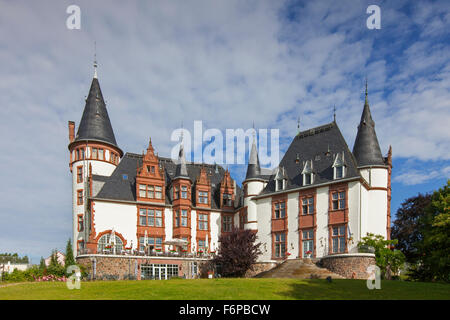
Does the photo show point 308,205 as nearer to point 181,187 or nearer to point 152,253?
point 181,187

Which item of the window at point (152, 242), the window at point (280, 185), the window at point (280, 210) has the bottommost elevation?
the window at point (152, 242)

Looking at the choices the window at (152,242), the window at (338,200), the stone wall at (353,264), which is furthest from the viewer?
the window at (152,242)

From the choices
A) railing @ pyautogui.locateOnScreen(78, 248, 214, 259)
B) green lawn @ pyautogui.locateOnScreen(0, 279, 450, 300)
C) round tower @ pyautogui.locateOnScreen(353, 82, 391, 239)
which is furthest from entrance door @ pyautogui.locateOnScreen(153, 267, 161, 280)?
round tower @ pyautogui.locateOnScreen(353, 82, 391, 239)

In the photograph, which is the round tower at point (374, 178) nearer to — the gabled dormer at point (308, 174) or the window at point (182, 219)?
the gabled dormer at point (308, 174)

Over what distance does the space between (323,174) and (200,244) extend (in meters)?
16.7

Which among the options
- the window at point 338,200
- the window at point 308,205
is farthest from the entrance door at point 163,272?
the window at point 338,200

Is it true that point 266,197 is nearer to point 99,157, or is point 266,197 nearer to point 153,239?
point 153,239

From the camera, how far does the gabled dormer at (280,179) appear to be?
42750 mm

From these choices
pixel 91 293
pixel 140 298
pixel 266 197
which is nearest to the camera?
pixel 140 298

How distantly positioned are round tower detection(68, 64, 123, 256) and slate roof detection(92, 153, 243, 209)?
1583 millimetres

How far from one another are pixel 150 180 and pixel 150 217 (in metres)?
4.08

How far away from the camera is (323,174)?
131 ft

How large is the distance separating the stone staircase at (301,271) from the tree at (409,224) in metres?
15.7

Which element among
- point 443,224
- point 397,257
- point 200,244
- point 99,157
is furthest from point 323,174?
point 99,157
